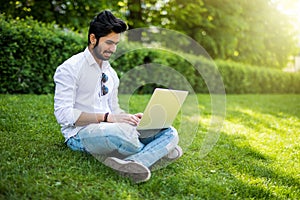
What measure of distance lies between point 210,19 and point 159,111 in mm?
12626

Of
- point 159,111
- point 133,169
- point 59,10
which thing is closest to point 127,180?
point 133,169

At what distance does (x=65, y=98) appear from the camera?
2434 mm

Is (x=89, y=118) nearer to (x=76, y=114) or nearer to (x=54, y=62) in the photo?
(x=76, y=114)

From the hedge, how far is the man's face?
9.23 feet

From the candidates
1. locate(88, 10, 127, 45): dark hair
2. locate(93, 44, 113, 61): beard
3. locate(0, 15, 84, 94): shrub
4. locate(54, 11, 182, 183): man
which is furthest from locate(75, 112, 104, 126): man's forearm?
locate(0, 15, 84, 94): shrub

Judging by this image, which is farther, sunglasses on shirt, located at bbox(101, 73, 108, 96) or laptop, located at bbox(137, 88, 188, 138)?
sunglasses on shirt, located at bbox(101, 73, 108, 96)

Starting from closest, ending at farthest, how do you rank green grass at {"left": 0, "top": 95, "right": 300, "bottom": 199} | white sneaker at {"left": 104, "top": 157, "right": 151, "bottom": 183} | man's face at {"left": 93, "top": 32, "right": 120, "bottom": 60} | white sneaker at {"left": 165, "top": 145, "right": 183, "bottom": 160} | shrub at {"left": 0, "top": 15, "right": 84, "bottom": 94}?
green grass at {"left": 0, "top": 95, "right": 300, "bottom": 199}
white sneaker at {"left": 104, "top": 157, "right": 151, "bottom": 183}
man's face at {"left": 93, "top": 32, "right": 120, "bottom": 60}
white sneaker at {"left": 165, "top": 145, "right": 183, "bottom": 160}
shrub at {"left": 0, "top": 15, "right": 84, "bottom": 94}

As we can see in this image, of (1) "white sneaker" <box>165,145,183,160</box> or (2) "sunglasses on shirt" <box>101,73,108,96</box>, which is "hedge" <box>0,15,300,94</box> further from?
(1) "white sneaker" <box>165,145,183,160</box>

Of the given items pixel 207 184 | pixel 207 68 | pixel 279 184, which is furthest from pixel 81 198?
pixel 207 68

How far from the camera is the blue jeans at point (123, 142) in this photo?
2.41 meters

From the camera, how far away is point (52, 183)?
7.04ft

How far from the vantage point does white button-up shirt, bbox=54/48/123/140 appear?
244 centimetres

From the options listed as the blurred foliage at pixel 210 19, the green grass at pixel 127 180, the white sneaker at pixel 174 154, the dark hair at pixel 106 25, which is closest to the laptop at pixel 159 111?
the white sneaker at pixel 174 154

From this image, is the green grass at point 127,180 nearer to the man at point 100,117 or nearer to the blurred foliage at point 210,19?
the man at point 100,117
